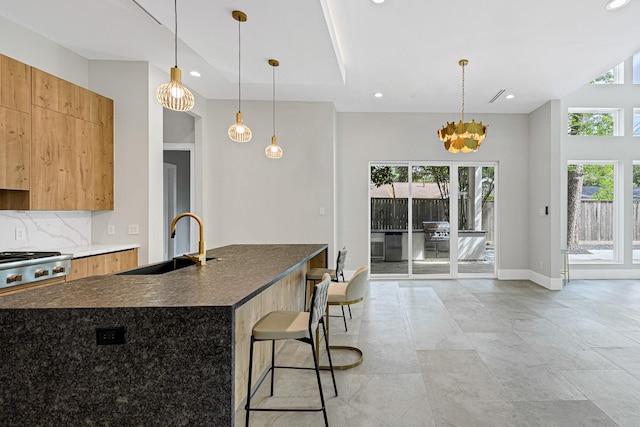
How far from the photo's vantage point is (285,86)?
4.96 meters

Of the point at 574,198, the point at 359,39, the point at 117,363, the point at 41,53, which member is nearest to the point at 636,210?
the point at 574,198

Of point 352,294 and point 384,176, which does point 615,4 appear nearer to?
point 352,294

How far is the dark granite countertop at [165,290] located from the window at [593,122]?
21.2ft

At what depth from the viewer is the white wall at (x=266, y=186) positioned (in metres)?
5.62

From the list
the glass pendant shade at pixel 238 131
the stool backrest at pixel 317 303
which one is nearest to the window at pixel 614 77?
the glass pendant shade at pixel 238 131

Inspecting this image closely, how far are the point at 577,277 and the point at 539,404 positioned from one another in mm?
5184

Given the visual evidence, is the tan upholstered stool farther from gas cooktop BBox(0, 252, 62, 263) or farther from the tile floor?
gas cooktop BBox(0, 252, 62, 263)

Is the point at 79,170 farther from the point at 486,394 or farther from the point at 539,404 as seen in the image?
the point at 539,404

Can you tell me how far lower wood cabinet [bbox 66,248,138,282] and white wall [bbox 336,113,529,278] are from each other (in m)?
3.49

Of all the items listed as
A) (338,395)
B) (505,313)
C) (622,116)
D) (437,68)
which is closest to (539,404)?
(338,395)

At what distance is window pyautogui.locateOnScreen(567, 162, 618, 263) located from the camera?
20.8 ft

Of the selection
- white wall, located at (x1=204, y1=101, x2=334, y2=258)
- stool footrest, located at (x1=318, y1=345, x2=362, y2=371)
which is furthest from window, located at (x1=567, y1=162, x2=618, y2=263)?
stool footrest, located at (x1=318, y1=345, x2=362, y2=371)

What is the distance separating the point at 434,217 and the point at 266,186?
3.14 m

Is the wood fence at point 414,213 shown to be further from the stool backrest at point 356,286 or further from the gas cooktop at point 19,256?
the gas cooktop at point 19,256
